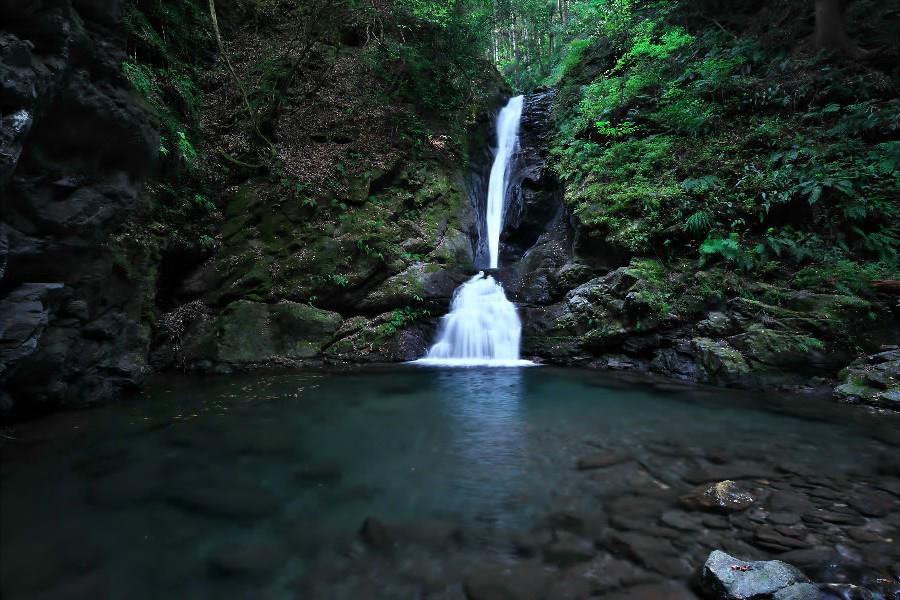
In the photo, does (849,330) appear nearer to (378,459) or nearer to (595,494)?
(595,494)

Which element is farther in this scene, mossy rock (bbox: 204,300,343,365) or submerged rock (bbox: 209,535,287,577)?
mossy rock (bbox: 204,300,343,365)

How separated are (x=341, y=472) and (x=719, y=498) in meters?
3.09

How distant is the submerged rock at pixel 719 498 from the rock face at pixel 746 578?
2.64 ft

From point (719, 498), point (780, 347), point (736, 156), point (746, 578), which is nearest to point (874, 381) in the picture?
point (780, 347)

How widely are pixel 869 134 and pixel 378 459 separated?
32.2 feet

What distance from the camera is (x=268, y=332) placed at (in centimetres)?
898

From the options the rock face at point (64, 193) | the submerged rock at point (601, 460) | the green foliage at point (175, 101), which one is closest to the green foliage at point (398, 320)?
the green foliage at point (175, 101)

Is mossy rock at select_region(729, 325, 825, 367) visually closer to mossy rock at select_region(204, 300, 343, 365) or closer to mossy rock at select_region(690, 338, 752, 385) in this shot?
mossy rock at select_region(690, 338, 752, 385)

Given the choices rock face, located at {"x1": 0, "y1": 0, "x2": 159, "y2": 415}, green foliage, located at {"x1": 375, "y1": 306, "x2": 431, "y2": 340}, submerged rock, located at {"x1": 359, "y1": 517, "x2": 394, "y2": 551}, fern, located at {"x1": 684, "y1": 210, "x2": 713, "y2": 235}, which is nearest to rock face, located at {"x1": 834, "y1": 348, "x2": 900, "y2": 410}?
fern, located at {"x1": 684, "y1": 210, "x2": 713, "y2": 235}

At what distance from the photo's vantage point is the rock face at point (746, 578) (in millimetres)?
2080

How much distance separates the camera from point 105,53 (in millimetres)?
5117

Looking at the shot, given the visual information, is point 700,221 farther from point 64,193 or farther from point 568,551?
point 64,193

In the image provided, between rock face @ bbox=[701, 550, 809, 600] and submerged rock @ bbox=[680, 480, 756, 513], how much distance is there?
31.7 inches

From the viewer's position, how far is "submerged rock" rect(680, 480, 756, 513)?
3036 mm
